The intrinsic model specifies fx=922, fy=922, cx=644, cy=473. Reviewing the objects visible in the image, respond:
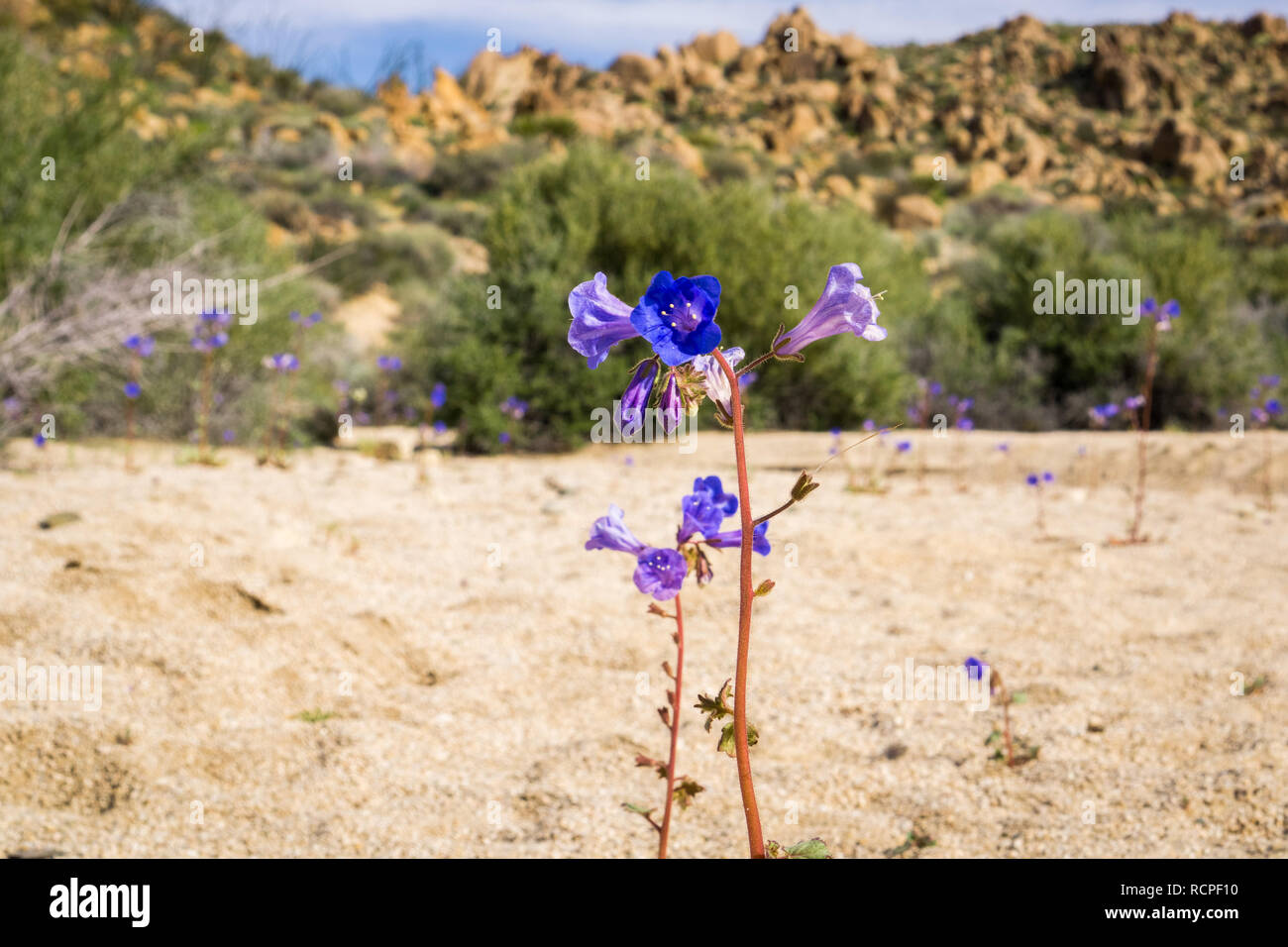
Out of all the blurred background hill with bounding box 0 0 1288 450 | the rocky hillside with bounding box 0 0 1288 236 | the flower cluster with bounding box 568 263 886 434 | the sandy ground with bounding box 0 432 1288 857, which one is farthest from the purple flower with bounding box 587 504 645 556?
the rocky hillside with bounding box 0 0 1288 236

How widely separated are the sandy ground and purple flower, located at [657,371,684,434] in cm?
135

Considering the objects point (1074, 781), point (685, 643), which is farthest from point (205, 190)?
point (1074, 781)

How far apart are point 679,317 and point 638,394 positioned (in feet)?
0.33

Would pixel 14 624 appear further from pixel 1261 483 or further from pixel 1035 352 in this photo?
pixel 1035 352

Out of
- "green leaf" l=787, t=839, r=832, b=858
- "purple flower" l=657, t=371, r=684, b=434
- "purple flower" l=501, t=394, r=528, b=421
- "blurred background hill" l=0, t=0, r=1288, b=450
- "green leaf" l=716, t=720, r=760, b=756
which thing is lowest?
"green leaf" l=787, t=839, r=832, b=858

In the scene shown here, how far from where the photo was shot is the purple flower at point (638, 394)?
105 cm

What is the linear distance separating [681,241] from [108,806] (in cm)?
825

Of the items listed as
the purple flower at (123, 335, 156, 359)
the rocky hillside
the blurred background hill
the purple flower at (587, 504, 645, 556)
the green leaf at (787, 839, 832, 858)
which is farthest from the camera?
the rocky hillside

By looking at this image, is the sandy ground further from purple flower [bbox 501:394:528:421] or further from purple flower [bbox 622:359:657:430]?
purple flower [bbox 501:394:528:421]

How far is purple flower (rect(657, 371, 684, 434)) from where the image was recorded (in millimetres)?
1033

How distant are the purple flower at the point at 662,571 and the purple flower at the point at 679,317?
0.42m

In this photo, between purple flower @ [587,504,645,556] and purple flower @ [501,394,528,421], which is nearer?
purple flower @ [587,504,645,556]

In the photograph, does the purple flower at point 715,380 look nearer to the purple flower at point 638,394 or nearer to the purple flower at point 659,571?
the purple flower at point 638,394

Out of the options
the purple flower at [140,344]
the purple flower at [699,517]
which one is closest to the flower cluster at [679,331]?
the purple flower at [699,517]
